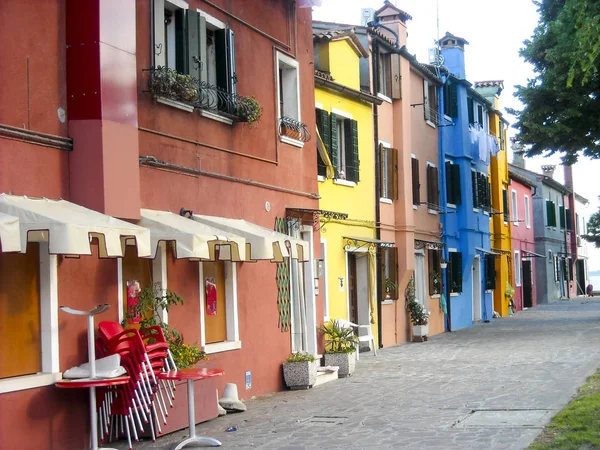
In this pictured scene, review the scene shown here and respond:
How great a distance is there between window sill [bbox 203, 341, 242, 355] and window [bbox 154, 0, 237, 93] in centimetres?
328

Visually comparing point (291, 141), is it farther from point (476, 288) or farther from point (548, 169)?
point (548, 169)

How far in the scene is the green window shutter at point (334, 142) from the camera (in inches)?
802

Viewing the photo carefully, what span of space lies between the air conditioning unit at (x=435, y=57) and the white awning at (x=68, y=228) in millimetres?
24485

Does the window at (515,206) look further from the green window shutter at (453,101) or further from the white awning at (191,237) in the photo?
the white awning at (191,237)

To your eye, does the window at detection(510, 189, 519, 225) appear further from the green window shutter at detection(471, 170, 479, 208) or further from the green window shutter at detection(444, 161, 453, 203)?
the green window shutter at detection(444, 161, 453, 203)

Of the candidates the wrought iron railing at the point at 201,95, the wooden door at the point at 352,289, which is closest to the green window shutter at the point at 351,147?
the wooden door at the point at 352,289

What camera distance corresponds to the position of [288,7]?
15.8 metres

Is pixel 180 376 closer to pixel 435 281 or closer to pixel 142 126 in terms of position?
pixel 142 126

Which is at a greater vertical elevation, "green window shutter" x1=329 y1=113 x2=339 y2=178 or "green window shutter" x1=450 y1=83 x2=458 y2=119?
"green window shutter" x1=450 y1=83 x2=458 y2=119

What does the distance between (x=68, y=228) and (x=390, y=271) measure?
16.0 meters

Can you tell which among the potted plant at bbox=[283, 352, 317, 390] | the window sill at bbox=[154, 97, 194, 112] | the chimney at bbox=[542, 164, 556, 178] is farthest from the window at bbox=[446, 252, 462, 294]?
the chimney at bbox=[542, 164, 556, 178]

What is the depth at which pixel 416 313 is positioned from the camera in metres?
24.9

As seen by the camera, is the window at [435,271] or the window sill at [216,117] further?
the window at [435,271]

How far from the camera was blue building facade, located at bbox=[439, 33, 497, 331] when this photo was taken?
99.0ft
